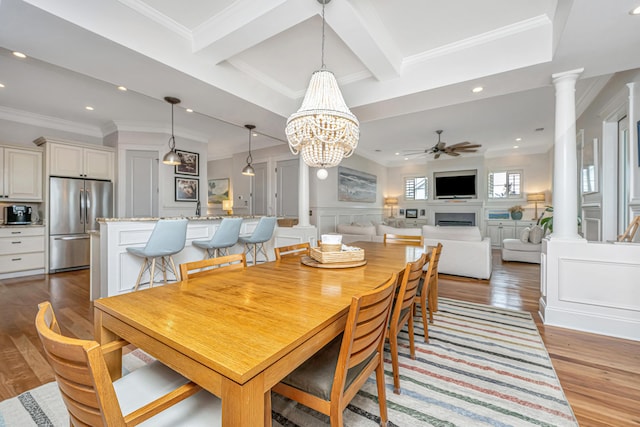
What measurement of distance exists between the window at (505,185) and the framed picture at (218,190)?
7543mm

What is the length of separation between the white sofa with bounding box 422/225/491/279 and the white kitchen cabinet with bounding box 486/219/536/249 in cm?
380

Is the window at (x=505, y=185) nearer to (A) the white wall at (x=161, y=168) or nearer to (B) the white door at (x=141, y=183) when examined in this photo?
(A) the white wall at (x=161, y=168)

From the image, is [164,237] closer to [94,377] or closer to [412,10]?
[94,377]

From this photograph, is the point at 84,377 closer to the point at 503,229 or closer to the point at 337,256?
the point at 337,256

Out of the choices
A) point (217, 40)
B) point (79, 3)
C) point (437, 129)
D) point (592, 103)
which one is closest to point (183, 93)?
point (217, 40)

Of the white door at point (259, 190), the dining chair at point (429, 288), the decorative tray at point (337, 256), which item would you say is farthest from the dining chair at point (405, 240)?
the white door at point (259, 190)

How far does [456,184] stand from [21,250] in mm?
9416

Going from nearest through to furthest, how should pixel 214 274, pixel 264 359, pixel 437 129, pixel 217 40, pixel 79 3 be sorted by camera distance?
pixel 264 359, pixel 214 274, pixel 79 3, pixel 217 40, pixel 437 129

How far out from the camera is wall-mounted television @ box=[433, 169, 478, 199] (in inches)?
301

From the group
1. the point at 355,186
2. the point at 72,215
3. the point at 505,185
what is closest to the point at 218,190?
the point at 72,215

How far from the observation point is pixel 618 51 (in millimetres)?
2201

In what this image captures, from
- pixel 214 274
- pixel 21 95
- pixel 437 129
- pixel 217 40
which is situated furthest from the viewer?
pixel 437 129

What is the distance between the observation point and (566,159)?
101 inches

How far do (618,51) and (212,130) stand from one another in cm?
573
